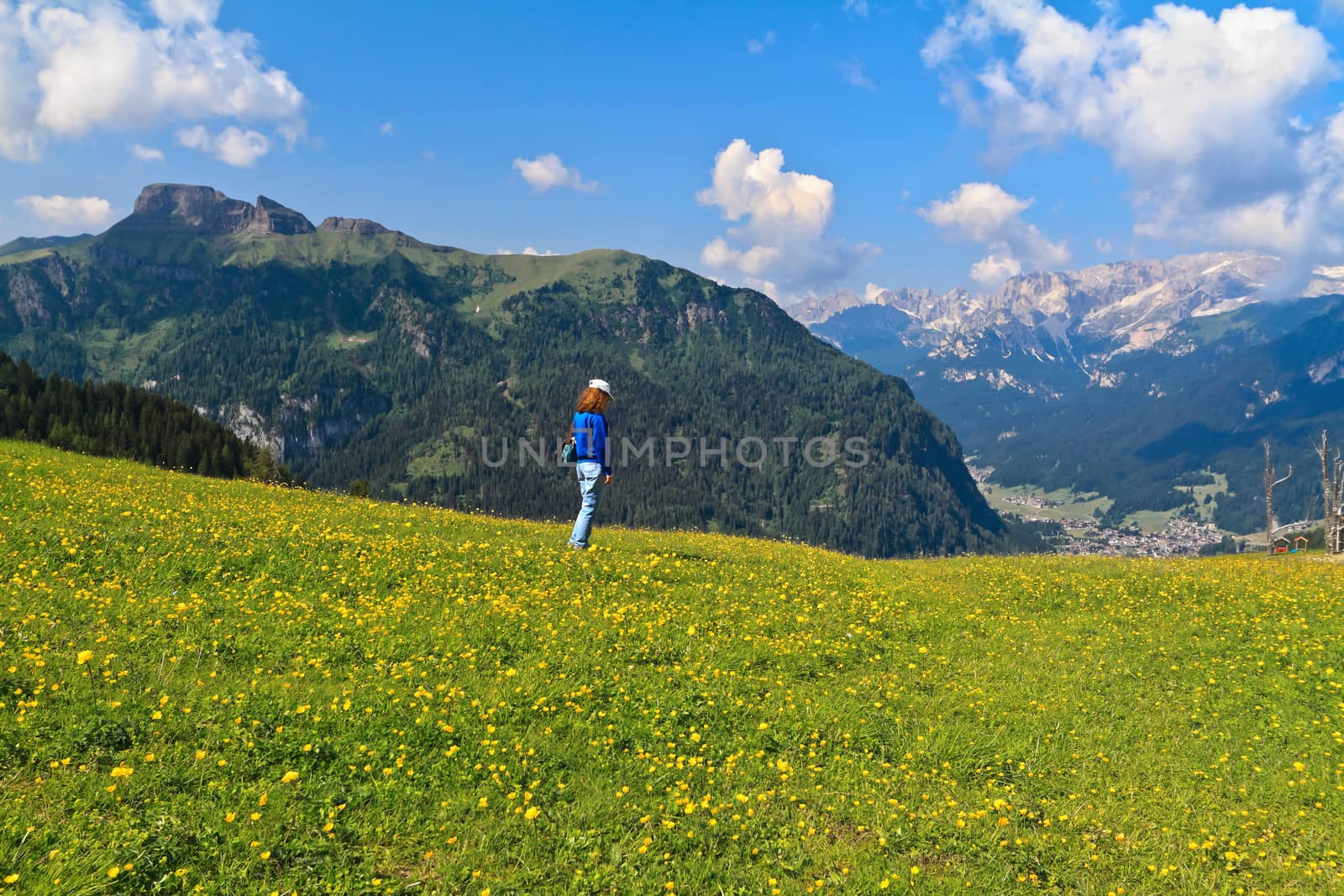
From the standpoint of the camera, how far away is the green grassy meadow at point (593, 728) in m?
7.60

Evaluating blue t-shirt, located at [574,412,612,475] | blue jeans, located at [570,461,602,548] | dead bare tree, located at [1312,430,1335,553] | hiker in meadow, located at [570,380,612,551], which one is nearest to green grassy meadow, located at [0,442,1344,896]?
blue jeans, located at [570,461,602,548]

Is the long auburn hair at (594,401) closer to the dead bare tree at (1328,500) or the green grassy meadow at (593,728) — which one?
the green grassy meadow at (593,728)

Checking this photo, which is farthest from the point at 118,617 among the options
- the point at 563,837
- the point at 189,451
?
the point at 189,451

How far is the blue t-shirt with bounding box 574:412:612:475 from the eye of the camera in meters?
19.3

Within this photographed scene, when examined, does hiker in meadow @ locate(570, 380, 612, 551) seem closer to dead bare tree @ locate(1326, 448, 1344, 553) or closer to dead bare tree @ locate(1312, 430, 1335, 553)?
dead bare tree @ locate(1312, 430, 1335, 553)

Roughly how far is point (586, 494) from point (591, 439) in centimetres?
158

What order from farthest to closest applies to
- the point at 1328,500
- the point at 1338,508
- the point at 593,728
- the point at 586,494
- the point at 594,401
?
1. the point at 1338,508
2. the point at 1328,500
3. the point at 586,494
4. the point at 594,401
5. the point at 593,728

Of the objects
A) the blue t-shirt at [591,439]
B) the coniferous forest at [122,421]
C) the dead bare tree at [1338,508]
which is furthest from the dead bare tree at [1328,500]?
the coniferous forest at [122,421]

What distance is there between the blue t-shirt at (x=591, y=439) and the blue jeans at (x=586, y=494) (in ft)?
0.57

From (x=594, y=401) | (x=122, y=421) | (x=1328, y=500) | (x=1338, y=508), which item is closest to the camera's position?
(x=594, y=401)

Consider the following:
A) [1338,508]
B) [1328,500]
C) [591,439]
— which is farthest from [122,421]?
[1338,508]

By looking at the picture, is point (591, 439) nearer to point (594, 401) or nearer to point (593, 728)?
point (594, 401)

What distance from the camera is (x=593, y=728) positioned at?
10.6 m

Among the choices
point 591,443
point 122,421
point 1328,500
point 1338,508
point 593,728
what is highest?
point 122,421
